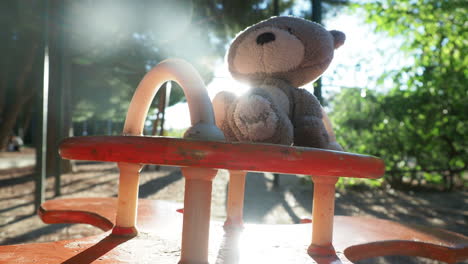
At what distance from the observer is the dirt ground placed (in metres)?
2.30

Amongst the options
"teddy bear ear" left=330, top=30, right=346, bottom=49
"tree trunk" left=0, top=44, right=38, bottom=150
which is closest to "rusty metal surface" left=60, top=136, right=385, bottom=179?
"teddy bear ear" left=330, top=30, right=346, bottom=49

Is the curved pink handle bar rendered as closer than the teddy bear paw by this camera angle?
Yes

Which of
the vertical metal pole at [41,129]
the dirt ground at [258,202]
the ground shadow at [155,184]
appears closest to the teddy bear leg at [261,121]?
the dirt ground at [258,202]

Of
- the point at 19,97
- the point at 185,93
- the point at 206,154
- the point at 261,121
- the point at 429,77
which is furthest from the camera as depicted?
the point at 19,97

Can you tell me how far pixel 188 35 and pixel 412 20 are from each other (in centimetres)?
230

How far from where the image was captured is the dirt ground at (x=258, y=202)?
2297 millimetres

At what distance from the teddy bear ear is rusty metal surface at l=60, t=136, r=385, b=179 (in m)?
0.62

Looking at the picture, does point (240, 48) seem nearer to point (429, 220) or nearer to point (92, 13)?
point (429, 220)

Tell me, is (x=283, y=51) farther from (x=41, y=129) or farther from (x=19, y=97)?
(x=19, y=97)

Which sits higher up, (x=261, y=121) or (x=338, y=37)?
(x=338, y=37)

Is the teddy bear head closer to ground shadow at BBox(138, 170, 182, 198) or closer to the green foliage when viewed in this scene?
the green foliage

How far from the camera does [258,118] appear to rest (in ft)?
2.69

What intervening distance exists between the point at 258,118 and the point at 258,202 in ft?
8.35

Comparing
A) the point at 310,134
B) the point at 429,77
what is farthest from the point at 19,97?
the point at 310,134
